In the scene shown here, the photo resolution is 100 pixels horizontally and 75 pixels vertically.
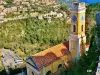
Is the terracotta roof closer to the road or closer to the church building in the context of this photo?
the church building

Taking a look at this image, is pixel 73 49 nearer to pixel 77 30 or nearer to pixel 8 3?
pixel 77 30

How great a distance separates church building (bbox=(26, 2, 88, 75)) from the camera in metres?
20.2

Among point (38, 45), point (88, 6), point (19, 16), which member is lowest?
point (38, 45)

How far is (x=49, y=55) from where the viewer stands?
69.2 ft

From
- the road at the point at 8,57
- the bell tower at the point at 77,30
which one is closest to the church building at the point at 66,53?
the bell tower at the point at 77,30

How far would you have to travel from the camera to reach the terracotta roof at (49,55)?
20.5m

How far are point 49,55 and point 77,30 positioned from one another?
344 cm

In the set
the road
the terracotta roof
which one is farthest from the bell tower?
the road

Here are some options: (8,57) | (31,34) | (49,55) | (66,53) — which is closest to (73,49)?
(66,53)

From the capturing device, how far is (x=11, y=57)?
33.7 m

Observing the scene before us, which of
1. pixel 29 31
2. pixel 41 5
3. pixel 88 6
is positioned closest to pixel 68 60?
pixel 88 6

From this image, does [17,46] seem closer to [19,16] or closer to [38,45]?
[38,45]

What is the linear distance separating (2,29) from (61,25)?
39.2 feet

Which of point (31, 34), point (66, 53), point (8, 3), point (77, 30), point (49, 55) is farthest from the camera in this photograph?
point (8, 3)
